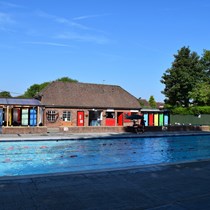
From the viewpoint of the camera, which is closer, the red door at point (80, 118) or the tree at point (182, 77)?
the red door at point (80, 118)

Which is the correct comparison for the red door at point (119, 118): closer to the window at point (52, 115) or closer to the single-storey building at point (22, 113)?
the window at point (52, 115)

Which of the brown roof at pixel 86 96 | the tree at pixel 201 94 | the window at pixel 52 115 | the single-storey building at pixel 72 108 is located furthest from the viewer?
the tree at pixel 201 94

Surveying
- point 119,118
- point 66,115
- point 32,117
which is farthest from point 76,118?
point 119,118

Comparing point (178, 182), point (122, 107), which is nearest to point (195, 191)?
point (178, 182)

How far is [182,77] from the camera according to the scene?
5091 centimetres

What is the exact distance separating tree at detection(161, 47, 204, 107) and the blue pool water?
28184mm

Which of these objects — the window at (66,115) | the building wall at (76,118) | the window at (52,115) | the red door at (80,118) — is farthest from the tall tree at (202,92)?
the window at (52,115)

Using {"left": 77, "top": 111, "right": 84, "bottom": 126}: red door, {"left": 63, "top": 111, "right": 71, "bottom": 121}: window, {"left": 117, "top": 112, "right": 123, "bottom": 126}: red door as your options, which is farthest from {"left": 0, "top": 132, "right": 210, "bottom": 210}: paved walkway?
{"left": 117, "top": 112, "right": 123, "bottom": 126}: red door

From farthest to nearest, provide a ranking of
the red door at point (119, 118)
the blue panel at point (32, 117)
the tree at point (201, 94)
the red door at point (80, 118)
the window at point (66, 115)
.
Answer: the tree at point (201, 94), the red door at point (119, 118), the red door at point (80, 118), the window at point (66, 115), the blue panel at point (32, 117)

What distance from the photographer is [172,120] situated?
4234 cm

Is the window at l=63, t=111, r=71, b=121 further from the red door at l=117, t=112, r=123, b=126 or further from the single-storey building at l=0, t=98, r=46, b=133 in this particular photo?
the red door at l=117, t=112, r=123, b=126

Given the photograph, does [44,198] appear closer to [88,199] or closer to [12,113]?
[88,199]

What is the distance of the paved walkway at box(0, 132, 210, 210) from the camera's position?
6.16m

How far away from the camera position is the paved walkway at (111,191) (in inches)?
242
